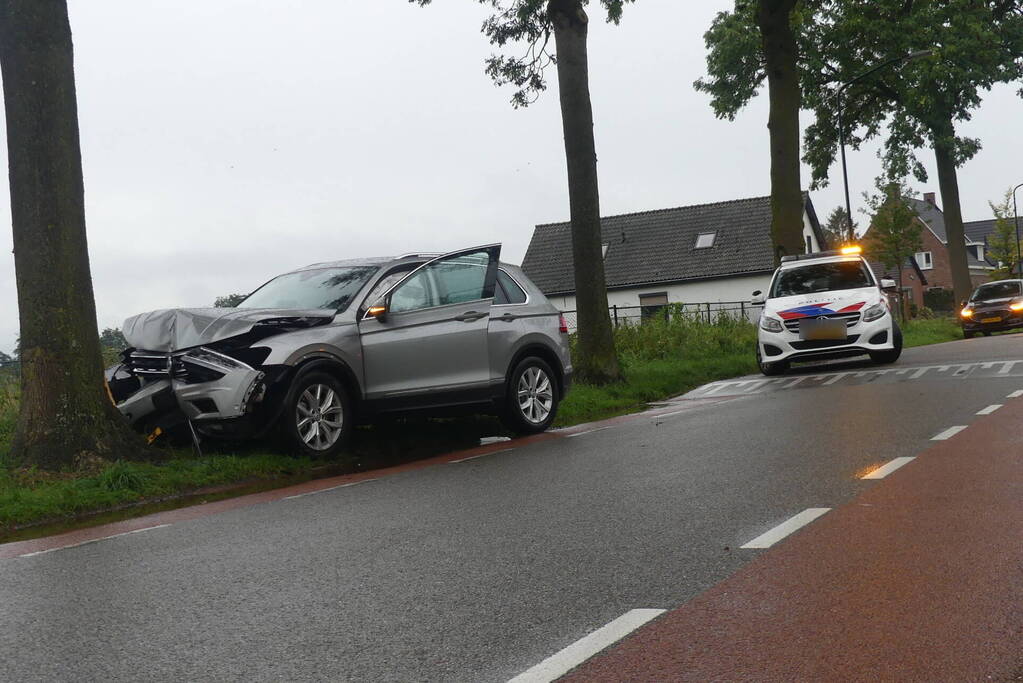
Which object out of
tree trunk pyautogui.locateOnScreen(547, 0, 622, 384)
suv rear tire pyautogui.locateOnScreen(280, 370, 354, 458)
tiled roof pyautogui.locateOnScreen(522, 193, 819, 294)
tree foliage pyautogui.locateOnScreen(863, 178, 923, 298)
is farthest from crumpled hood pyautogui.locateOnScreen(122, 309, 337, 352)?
tree foliage pyautogui.locateOnScreen(863, 178, 923, 298)

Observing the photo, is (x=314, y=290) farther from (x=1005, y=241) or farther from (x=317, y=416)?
(x=1005, y=241)

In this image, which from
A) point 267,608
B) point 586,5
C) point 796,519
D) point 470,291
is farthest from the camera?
point 586,5

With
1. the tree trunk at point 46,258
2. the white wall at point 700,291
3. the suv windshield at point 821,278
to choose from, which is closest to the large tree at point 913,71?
the white wall at point 700,291

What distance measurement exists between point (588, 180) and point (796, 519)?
1207 centimetres

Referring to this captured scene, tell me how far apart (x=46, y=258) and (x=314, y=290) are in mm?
2592

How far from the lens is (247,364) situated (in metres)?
10.7

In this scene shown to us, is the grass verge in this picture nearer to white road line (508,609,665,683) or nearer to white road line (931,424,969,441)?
white road line (931,424,969,441)

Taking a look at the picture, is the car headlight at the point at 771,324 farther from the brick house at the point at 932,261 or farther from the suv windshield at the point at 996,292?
the brick house at the point at 932,261

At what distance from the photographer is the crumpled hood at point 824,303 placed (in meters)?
19.6

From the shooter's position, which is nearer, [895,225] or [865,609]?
[865,609]

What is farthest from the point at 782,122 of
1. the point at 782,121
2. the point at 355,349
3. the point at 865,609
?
the point at 865,609

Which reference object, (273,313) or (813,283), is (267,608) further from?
(813,283)

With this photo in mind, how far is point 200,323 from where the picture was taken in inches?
432

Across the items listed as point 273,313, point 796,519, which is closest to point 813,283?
point 273,313
